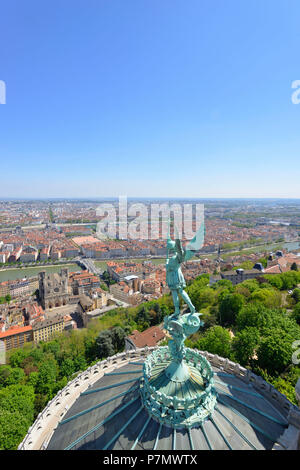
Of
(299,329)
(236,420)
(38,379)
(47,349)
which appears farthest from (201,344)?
(47,349)

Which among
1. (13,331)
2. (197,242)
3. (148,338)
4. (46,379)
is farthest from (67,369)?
(197,242)

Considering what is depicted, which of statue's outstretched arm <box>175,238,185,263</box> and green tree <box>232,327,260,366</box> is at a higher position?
statue's outstretched arm <box>175,238,185,263</box>

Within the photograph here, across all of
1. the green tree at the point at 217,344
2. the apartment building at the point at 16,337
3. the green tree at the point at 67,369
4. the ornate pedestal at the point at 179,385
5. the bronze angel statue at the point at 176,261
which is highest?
the bronze angel statue at the point at 176,261

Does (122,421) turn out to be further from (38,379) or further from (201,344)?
(38,379)

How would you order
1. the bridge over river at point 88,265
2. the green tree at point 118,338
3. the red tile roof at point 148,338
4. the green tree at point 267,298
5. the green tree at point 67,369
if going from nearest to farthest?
1. the green tree at point 67,369
2. the red tile roof at point 148,338
3. the green tree at point 267,298
4. the green tree at point 118,338
5. the bridge over river at point 88,265

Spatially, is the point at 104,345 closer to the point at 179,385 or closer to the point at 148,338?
the point at 148,338

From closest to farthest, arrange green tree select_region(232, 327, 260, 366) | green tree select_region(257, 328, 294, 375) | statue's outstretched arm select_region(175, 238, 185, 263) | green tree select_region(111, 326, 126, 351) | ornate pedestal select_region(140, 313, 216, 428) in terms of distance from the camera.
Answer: ornate pedestal select_region(140, 313, 216, 428) < statue's outstretched arm select_region(175, 238, 185, 263) < green tree select_region(257, 328, 294, 375) < green tree select_region(232, 327, 260, 366) < green tree select_region(111, 326, 126, 351)

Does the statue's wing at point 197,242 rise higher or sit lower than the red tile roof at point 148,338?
higher

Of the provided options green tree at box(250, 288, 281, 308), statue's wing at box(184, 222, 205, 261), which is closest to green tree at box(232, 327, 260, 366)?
green tree at box(250, 288, 281, 308)

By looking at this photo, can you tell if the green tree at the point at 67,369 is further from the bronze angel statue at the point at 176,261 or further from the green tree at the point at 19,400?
the bronze angel statue at the point at 176,261

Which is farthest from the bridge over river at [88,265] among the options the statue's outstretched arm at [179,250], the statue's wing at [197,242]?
the statue's wing at [197,242]

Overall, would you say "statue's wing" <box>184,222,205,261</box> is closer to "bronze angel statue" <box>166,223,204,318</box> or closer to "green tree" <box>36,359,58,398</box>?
"bronze angel statue" <box>166,223,204,318</box>

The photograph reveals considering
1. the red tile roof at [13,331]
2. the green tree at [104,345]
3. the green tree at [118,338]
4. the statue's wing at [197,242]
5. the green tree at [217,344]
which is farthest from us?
the red tile roof at [13,331]

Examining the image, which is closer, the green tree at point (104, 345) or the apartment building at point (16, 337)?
the green tree at point (104, 345)
